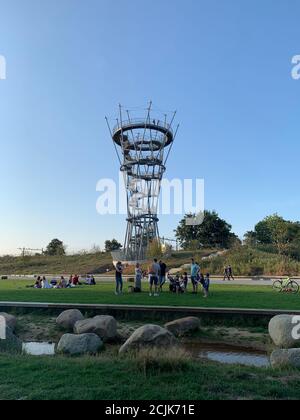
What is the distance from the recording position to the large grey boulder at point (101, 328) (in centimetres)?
1305

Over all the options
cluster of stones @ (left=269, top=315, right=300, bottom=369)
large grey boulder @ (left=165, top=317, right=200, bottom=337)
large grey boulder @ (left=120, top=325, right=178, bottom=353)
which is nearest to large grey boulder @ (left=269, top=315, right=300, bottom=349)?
cluster of stones @ (left=269, top=315, right=300, bottom=369)

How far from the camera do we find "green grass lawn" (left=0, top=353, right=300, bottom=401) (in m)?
6.27

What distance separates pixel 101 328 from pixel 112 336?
417 millimetres

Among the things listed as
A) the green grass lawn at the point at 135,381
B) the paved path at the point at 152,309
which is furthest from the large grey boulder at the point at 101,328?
the green grass lawn at the point at 135,381

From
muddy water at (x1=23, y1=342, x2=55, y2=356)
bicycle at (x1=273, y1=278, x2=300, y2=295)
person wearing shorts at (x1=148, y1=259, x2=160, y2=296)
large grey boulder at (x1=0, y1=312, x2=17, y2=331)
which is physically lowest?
muddy water at (x1=23, y1=342, x2=55, y2=356)

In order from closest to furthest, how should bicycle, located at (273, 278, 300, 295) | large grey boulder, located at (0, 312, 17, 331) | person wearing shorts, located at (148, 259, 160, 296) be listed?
1. large grey boulder, located at (0, 312, 17, 331)
2. person wearing shorts, located at (148, 259, 160, 296)
3. bicycle, located at (273, 278, 300, 295)

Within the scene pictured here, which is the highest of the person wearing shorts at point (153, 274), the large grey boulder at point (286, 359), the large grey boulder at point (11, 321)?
the person wearing shorts at point (153, 274)

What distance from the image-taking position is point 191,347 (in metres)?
12.8

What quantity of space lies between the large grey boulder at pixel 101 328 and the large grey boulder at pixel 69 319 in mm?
1086

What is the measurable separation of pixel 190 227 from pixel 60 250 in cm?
2654

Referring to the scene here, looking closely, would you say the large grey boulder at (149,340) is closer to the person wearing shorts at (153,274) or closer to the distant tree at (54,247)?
the person wearing shorts at (153,274)

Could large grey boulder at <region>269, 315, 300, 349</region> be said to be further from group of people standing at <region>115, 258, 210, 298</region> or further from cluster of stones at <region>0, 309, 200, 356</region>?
group of people standing at <region>115, 258, 210, 298</region>

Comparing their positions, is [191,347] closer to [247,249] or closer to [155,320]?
[155,320]

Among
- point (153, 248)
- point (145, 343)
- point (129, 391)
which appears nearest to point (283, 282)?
point (145, 343)
